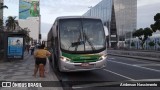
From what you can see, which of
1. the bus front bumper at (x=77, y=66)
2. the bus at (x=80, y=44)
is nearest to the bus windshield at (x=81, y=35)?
the bus at (x=80, y=44)

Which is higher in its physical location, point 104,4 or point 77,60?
point 104,4

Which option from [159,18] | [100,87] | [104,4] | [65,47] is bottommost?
[100,87]

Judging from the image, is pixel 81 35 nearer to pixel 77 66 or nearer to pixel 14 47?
pixel 77 66

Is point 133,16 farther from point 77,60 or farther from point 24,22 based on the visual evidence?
point 77,60

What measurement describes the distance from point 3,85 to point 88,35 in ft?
20.9

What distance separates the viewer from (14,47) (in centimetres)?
2962

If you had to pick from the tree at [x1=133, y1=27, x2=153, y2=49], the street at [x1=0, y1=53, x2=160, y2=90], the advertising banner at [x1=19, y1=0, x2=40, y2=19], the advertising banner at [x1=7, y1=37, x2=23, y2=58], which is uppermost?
the advertising banner at [x1=19, y1=0, x2=40, y2=19]

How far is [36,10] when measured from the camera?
123 m

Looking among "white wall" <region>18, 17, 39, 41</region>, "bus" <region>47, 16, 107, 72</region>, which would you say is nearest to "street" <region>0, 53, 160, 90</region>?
"bus" <region>47, 16, 107, 72</region>

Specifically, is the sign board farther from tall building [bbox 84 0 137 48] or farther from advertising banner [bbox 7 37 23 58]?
tall building [bbox 84 0 137 48]

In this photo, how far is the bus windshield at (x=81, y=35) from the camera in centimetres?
1758

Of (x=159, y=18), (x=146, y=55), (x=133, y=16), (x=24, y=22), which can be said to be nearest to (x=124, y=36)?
(x=133, y=16)

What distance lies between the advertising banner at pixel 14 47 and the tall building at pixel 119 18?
115769 mm

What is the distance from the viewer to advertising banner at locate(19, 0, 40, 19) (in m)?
119
